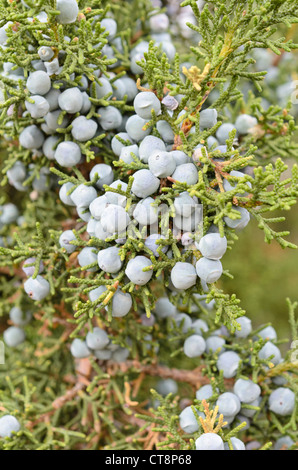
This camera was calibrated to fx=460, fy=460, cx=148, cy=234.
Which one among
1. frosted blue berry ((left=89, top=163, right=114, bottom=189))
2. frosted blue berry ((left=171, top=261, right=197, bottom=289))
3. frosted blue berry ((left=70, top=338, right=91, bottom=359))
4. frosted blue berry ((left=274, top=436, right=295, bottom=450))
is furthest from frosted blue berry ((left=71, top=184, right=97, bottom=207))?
frosted blue berry ((left=274, top=436, right=295, bottom=450))

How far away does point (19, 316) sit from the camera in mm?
1603

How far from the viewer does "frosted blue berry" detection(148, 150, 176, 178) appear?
995 millimetres

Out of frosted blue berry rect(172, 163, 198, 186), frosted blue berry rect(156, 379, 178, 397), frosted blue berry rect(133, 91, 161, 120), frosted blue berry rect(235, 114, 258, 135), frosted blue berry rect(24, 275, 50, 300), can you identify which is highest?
frosted blue berry rect(133, 91, 161, 120)

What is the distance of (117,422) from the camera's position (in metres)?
1.58

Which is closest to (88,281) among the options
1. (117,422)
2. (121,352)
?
(121,352)

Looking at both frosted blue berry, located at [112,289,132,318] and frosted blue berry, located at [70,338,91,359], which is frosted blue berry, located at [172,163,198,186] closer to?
frosted blue berry, located at [112,289,132,318]

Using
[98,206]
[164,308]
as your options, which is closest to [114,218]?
[98,206]

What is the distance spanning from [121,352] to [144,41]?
3.23 ft

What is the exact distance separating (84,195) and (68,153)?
0.13 meters

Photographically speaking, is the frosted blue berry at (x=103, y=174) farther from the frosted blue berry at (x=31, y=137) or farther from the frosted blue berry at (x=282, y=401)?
the frosted blue berry at (x=282, y=401)

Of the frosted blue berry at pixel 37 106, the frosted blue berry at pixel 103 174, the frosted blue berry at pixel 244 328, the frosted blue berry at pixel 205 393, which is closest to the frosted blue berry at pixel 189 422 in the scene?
the frosted blue berry at pixel 205 393

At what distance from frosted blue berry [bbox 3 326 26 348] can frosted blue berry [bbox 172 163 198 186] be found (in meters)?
0.95

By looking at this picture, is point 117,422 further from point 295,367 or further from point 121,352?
point 295,367

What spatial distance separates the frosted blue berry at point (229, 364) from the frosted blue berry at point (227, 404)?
0.29 ft
